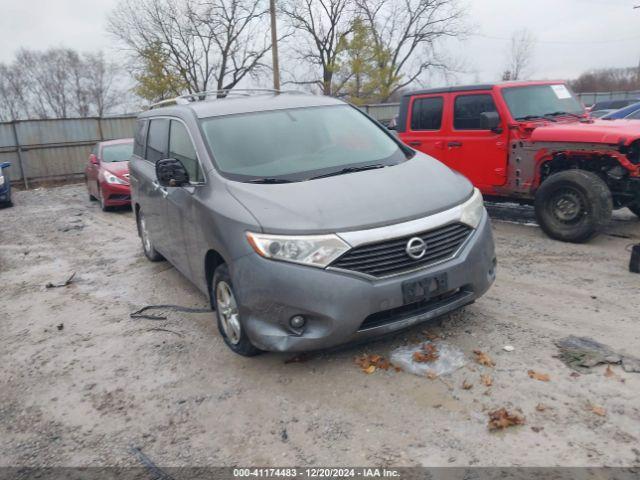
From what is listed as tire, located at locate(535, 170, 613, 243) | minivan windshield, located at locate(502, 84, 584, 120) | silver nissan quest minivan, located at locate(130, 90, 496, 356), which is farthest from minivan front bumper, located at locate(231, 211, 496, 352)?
minivan windshield, located at locate(502, 84, 584, 120)

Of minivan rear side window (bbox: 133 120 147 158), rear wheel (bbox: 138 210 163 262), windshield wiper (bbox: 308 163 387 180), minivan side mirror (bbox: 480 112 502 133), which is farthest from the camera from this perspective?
minivan side mirror (bbox: 480 112 502 133)

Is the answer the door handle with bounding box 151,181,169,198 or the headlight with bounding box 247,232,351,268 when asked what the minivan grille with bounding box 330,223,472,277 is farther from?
the door handle with bounding box 151,181,169,198

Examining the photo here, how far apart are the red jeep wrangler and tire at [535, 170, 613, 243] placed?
11mm

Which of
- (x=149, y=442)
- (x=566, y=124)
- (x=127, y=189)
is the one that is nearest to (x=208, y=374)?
(x=149, y=442)

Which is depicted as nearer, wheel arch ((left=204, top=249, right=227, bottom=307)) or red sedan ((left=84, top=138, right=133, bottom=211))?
wheel arch ((left=204, top=249, right=227, bottom=307))

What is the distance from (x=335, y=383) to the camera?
3.42 m

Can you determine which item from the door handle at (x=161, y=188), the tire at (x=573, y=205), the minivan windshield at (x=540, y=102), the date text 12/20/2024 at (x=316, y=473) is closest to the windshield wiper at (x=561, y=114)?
the minivan windshield at (x=540, y=102)

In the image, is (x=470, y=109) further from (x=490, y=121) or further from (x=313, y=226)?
(x=313, y=226)

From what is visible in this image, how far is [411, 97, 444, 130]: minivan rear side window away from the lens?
7.74 metres

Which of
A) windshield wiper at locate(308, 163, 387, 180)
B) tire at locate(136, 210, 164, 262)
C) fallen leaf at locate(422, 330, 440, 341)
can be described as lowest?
fallen leaf at locate(422, 330, 440, 341)

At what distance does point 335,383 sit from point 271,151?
1.91 meters

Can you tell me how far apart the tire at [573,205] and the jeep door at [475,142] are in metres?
0.74

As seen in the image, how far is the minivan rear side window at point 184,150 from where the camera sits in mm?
4244

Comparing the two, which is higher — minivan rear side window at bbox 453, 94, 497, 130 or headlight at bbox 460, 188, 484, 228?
minivan rear side window at bbox 453, 94, 497, 130
